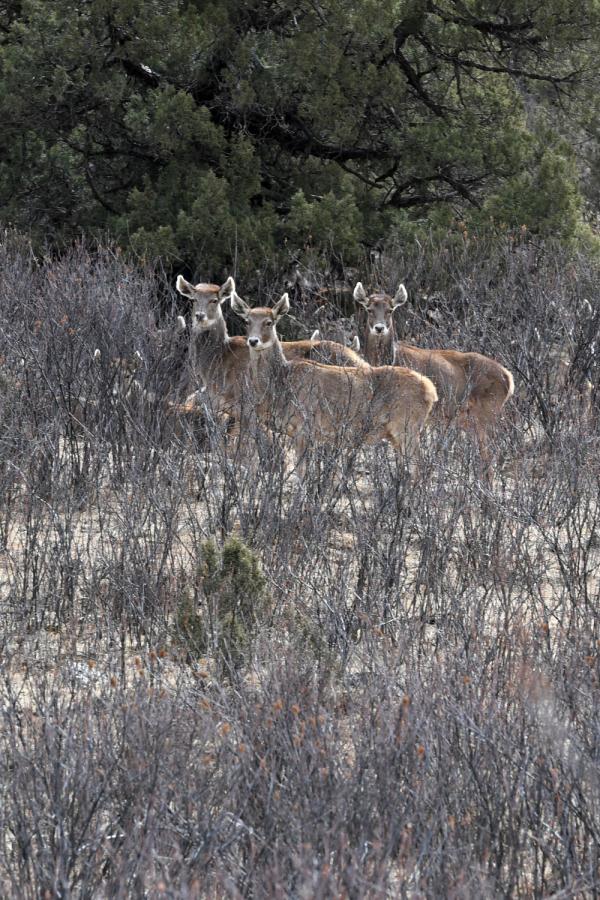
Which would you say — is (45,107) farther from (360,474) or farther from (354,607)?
(354,607)

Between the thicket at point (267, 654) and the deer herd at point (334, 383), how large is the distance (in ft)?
0.96

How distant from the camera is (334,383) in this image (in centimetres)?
907

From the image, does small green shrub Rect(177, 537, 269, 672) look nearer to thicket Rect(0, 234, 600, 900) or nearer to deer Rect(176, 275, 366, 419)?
thicket Rect(0, 234, 600, 900)

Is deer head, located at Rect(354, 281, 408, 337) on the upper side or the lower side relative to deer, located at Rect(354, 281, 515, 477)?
upper

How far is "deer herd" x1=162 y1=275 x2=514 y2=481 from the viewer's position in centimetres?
861

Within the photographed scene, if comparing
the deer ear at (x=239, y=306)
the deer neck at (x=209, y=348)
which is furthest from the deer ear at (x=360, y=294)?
the deer neck at (x=209, y=348)

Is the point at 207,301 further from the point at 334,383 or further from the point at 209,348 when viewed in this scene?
the point at 334,383

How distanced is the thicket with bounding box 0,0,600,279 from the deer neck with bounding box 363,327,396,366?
2151 mm

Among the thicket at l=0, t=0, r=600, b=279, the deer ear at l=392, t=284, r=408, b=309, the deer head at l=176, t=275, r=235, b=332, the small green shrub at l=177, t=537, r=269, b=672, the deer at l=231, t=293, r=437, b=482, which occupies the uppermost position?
the thicket at l=0, t=0, r=600, b=279

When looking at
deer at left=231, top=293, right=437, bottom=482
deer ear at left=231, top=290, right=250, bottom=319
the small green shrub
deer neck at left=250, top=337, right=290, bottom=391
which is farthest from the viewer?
deer ear at left=231, top=290, right=250, bottom=319

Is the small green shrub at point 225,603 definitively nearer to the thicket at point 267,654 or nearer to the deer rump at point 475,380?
the thicket at point 267,654

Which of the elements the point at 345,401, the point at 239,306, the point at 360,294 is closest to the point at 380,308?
the point at 360,294

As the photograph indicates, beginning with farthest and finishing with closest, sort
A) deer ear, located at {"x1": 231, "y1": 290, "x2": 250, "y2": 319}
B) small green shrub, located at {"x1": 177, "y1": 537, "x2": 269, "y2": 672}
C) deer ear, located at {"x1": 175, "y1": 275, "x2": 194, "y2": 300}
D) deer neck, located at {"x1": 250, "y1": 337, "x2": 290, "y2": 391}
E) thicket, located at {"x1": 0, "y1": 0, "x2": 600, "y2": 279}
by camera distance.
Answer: thicket, located at {"x1": 0, "y1": 0, "x2": 600, "y2": 279}
deer ear, located at {"x1": 175, "y1": 275, "x2": 194, "y2": 300}
deer ear, located at {"x1": 231, "y1": 290, "x2": 250, "y2": 319}
deer neck, located at {"x1": 250, "y1": 337, "x2": 290, "y2": 391}
small green shrub, located at {"x1": 177, "y1": 537, "x2": 269, "y2": 672}

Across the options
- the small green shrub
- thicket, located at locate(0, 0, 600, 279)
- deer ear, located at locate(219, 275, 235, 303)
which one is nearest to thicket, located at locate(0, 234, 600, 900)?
the small green shrub
